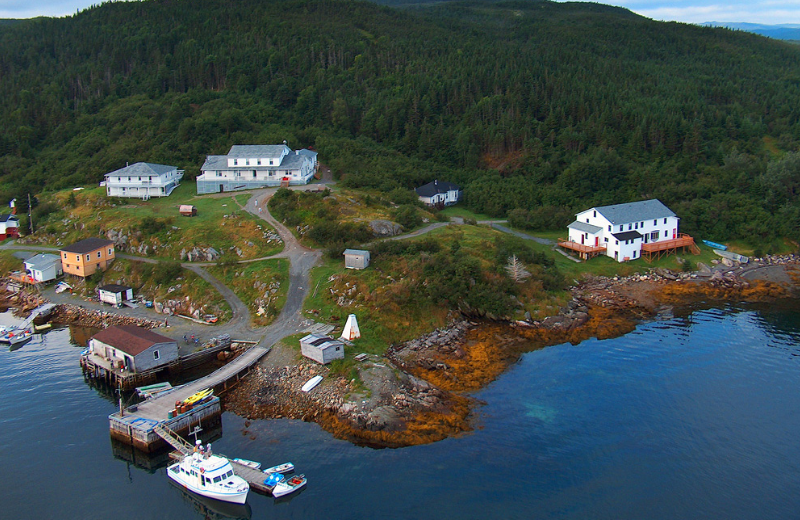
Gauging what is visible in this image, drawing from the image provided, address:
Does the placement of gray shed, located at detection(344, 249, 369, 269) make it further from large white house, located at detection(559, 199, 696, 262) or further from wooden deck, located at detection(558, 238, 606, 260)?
large white house, located at detection(559, 199, 696, 262)

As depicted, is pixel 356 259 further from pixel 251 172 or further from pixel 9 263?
pixel 9 263

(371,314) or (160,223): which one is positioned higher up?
(160,223)

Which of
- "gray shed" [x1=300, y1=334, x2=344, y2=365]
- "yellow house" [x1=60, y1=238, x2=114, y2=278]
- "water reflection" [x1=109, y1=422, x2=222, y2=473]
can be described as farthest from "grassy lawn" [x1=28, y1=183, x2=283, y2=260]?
"water reflection" [x1=109, y1=422, x2=222, y2=473]

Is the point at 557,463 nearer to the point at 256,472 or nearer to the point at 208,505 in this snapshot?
the point at 256,472

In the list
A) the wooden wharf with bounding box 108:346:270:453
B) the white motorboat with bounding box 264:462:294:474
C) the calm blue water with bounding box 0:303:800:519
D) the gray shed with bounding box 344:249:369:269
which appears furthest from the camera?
the gray shed with bounding box 344:249:369:269

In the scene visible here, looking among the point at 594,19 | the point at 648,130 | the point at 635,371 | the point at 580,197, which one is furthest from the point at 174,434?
the point at 594,19

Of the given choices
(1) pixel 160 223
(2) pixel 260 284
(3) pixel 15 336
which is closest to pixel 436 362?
(2) pixel 260 284
